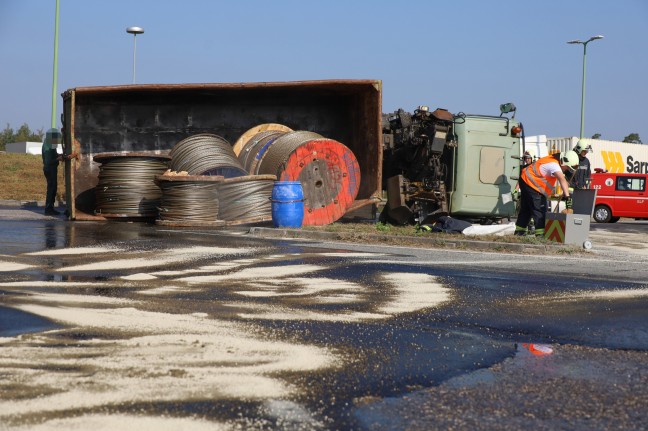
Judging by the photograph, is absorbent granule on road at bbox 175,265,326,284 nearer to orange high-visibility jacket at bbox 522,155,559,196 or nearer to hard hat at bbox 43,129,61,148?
orange high-visibility jacket at bbox 522,155,559,196

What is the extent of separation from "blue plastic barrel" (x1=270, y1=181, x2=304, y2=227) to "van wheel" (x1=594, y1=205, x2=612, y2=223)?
17.4 meters

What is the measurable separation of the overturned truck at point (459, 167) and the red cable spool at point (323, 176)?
1.06 m

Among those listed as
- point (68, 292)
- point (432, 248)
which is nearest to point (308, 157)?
point (432, 248)

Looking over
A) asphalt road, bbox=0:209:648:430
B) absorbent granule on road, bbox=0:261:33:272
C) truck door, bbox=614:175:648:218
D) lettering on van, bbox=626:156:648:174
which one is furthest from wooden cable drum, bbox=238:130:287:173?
lettering on van, bbox=626:156:648:174

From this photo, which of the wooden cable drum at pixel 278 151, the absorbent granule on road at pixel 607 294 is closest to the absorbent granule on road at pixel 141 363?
the absorbent granule on road at pixel 607 294

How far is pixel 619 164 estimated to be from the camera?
40.1 metres

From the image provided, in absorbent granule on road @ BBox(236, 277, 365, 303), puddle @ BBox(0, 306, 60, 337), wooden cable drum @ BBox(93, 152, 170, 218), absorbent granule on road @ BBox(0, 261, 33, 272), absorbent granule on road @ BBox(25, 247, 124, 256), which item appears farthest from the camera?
wooden cable drum @ BBox(93, 152, 170, 218)

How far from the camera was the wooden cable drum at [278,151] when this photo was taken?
17.6m

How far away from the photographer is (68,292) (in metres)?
7.32

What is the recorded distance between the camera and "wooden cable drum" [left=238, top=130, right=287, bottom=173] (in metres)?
18.9

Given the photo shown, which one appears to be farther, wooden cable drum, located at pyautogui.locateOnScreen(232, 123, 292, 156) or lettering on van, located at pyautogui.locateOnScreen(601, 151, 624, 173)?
lettering on van, located at pyautogui.locateOnScreen(601, 151, 624, 173)

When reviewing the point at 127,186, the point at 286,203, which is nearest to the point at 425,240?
the point at 286,203

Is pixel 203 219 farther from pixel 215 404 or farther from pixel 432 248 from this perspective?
pixel 215 404

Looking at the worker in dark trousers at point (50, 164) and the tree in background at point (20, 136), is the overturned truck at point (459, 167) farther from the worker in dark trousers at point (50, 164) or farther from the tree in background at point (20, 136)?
the tree in background at point (20, 136)
